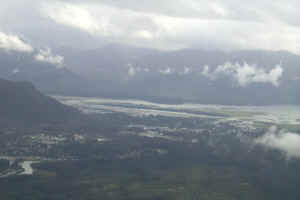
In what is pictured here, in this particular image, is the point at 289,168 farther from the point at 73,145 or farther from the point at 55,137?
the point at 55,137

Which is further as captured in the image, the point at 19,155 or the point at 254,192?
the point at 19,155

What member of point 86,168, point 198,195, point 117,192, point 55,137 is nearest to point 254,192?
point 198,195

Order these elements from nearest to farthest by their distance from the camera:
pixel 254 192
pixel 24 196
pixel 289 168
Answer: pixel 24 196 < pixel 254 192 < pixel 289 168

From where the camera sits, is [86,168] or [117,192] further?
[86,168]

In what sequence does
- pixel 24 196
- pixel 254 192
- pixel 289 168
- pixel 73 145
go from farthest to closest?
1. pixel 73 145
2. pixel 289 168
3. pixel 254 192
4. pixel 24 196

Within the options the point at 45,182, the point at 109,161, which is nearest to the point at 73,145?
the point at 109,161

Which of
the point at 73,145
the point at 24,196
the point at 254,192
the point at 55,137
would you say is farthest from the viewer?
the point at 55,137

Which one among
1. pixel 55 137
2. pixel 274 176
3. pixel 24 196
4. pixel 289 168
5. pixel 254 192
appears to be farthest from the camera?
pixel 55 137

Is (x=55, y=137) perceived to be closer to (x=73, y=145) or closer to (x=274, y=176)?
(x=73, y=145)
